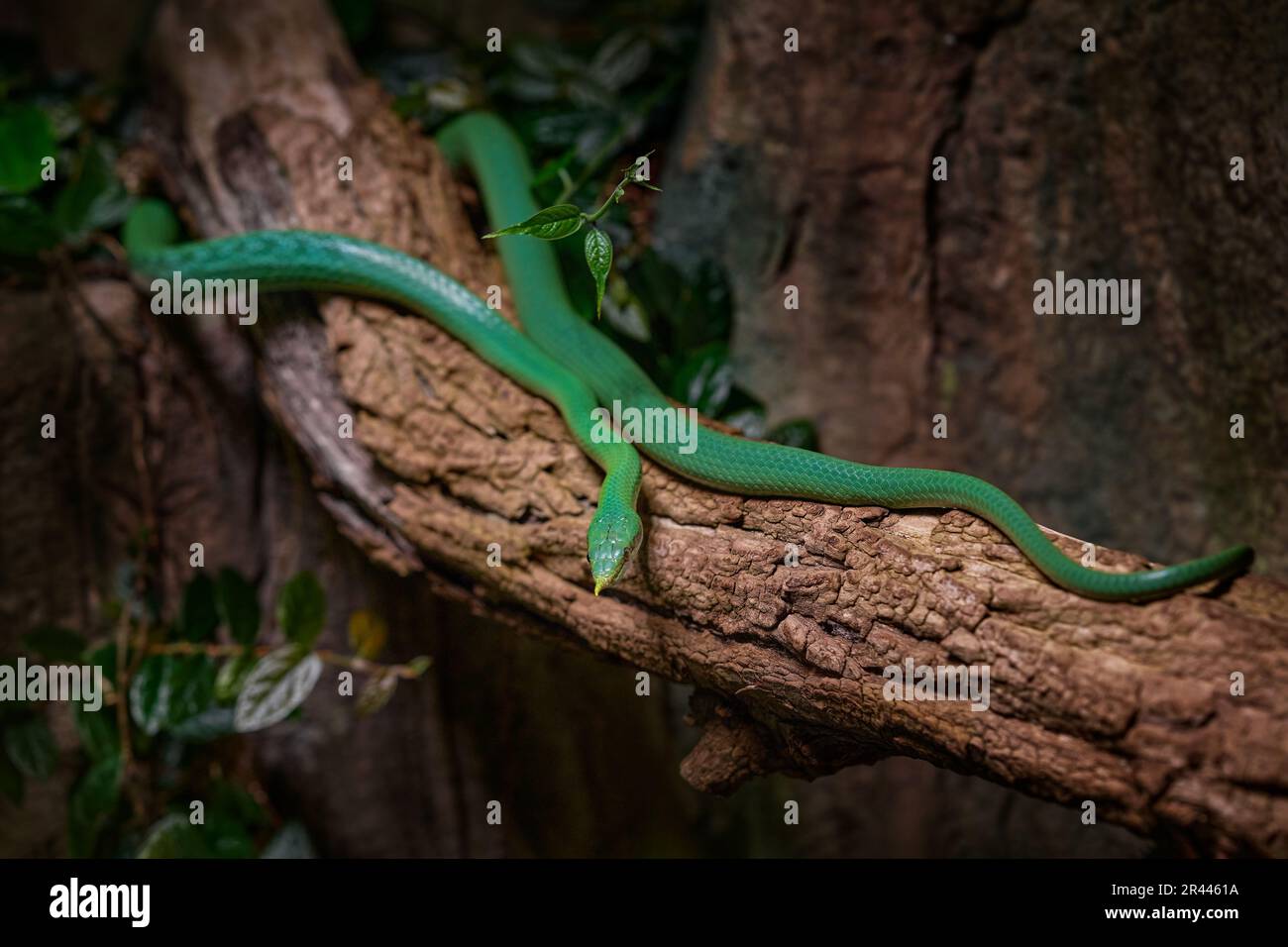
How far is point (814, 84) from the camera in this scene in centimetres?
327

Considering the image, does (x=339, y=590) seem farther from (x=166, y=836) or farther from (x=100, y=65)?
(x=100, y=65)

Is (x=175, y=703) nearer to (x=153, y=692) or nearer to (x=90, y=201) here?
(x=153, y=692)

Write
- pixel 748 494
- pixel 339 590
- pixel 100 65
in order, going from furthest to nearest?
pixel 100 65 < pixel 339 590 < pixel 748 494

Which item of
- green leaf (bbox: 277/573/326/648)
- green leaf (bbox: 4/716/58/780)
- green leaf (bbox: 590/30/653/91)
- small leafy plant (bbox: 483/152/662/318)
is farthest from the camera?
green leaf (bbox: 590/30/653/91)

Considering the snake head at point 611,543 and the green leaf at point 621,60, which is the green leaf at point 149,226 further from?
the snake head at point 611,543

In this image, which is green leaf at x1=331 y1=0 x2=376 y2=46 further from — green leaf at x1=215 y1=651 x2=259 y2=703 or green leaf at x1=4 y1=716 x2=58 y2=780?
green leaf at x1=4 y1=716 x2=58 y2=780

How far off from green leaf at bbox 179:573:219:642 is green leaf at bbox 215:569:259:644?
0.43ft

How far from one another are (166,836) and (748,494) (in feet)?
7.27

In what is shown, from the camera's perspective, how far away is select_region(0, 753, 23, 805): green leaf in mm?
3064

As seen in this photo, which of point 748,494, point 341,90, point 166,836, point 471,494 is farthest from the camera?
point 341,90

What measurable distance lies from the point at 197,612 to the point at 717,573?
6.37ft

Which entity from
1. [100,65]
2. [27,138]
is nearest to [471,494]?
[27,138]

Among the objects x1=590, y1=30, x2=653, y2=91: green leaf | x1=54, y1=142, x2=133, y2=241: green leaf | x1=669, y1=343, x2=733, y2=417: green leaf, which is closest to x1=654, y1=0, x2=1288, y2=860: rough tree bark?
x1=590, y1=30, x2=653, y2=91: green leaf

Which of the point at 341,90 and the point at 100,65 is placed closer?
the point at 341,90
